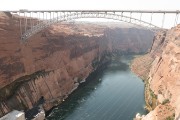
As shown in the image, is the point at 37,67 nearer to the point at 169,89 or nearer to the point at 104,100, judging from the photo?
the point at 104,100

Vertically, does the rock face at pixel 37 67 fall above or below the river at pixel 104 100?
above

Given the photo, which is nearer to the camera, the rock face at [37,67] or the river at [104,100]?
the rock face at [37,67]

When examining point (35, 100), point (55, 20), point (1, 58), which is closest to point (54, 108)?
point (35, 100)

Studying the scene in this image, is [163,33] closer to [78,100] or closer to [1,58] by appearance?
[78,100]

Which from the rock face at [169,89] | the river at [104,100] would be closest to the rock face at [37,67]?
the river at [104,100]

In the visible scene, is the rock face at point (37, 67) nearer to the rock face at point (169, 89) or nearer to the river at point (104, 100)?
the river at point (104, 100)

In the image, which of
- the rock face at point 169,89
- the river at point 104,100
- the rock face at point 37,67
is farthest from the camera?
the river at point 104,100

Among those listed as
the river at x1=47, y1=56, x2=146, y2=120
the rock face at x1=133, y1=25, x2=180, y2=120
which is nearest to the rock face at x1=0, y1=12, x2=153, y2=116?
the river at x1=47, y1=56, x2=146, y2=120
